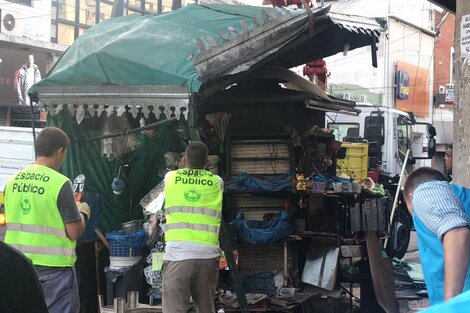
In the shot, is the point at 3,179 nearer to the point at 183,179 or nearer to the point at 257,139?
the point at 257,139

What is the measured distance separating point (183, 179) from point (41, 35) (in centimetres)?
1883

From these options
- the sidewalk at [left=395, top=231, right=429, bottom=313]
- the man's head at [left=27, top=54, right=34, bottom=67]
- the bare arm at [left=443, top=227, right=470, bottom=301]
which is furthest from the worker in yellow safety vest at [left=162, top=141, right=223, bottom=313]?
the man's head at [left=27, top=54, right=34, bottom=67]

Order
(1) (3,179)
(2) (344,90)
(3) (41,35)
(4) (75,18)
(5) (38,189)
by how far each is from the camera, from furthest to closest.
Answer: (2) (344,90) < (4) (75,18) < (3) (41,35) < (1) (3,179) < (5) (38,189)

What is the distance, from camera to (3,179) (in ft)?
37.3

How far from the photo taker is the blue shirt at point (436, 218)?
3.20m

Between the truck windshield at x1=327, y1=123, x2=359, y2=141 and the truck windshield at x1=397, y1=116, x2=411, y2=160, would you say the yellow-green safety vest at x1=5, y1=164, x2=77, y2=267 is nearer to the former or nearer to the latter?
the truck windshield at x1=327, y1=123, x2=359, y2=141

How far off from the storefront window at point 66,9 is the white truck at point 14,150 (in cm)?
1410

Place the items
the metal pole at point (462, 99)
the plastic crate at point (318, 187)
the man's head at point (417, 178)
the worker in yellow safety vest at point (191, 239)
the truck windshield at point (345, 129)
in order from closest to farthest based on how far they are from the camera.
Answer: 1. the man's head at point (417, 178)
2. the metal pole at point (462, 99)
3. the worker in yellow safety vest at point (191, 239)
4. the plastic crate at point (318, 187)
5. the truck windshield at point (345, 129)

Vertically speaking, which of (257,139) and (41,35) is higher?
→ (41,35)

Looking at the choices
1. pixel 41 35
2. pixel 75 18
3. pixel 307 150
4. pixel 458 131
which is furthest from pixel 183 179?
pixel 75 18

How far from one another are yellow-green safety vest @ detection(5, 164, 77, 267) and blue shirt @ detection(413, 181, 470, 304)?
2.42m

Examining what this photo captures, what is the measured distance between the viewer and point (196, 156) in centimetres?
591

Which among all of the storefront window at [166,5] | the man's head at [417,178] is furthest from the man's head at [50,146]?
the storefront window at [166,5]

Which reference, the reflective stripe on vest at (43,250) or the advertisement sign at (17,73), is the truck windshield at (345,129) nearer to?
the advertisement sign at (17,73)
